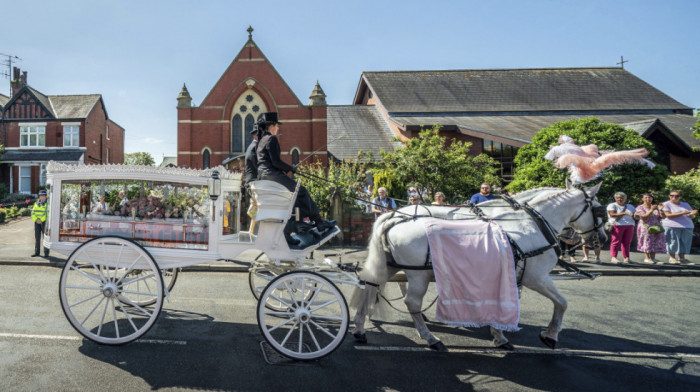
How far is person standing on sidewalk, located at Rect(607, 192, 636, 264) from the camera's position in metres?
9.90

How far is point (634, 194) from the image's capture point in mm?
12281

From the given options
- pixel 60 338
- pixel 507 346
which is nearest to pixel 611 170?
pixel 507 346

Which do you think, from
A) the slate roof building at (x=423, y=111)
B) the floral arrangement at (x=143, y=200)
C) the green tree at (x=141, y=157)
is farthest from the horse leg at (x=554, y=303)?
the green tree at (x=141, y=157)

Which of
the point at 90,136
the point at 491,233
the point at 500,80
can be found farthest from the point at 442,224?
the point at 90,136

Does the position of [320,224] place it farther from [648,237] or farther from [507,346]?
[648,237]

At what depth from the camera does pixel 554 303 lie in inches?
167

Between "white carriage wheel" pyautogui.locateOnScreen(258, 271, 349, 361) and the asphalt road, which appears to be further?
"white carriage wheel" pyautogui.locateOnScreen(258, 271, 349, 361)

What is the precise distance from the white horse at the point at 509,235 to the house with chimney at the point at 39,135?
2866 cm

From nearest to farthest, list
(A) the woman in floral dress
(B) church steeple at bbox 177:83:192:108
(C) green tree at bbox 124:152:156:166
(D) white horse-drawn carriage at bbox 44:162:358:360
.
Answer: (D) white horse-drawn carriage at bbox 44:162:358:360, (A) the woman in floral dress, (B) church steeple at bbox 177:83:192:108, (C) green tree at bbox 124:152:156:166

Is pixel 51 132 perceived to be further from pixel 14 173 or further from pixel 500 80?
pixel 500 80

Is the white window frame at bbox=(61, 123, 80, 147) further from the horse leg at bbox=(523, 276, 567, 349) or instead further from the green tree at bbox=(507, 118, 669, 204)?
the horse leg at bbox=(523, 276, 567, 349)

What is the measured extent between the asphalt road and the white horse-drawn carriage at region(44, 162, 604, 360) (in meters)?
0.26

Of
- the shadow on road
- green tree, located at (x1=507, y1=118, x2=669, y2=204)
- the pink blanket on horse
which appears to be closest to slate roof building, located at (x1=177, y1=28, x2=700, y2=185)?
green tree, located at (x1=507, y1=118, x2=669, y2=204)

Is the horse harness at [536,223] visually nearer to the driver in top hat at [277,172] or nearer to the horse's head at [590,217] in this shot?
the horse's head at [590,217]
